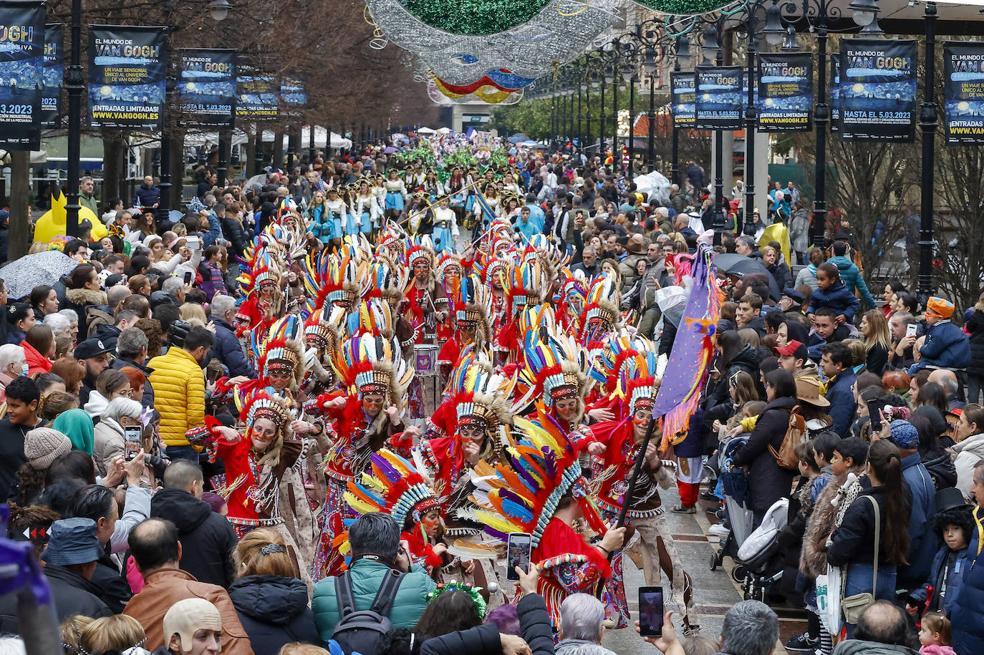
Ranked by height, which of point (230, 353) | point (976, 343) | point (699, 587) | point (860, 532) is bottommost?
point (699, 587)

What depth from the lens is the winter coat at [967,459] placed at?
8.53m

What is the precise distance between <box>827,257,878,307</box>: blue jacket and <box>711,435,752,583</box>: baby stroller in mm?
4967

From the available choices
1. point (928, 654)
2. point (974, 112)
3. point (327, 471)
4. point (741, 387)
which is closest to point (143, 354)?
point (327, 471)

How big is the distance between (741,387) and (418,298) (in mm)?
5984

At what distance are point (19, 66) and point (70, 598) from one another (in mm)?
11647

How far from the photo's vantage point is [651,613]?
6078 mm

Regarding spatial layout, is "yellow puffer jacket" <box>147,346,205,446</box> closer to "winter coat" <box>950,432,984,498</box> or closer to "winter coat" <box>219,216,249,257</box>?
"winter coat" <box>950,432,984,498</box>

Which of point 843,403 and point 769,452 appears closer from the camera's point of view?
point 769,452

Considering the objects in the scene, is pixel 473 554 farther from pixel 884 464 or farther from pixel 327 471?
pixel 884 464

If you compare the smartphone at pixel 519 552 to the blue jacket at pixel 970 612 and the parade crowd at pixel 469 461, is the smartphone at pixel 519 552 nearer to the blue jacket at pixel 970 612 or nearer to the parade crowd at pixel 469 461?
the parade crowd at pixel 469 461

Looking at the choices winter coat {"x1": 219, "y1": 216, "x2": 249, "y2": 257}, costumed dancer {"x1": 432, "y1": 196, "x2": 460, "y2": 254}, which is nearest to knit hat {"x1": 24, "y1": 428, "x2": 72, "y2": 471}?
winter coat {"x1": 219, "y1": 216, "x2": 249, "y2": 257}

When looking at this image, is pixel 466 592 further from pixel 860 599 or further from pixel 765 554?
pixel 765 554

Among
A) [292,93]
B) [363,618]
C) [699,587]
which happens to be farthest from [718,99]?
[363,618]

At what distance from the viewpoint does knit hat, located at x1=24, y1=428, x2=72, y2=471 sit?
7.52 meters
